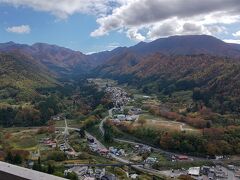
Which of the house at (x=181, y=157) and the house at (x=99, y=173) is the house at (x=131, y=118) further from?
the house at (x=99, y=173)

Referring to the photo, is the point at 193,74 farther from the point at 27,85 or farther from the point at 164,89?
the point at 27,85

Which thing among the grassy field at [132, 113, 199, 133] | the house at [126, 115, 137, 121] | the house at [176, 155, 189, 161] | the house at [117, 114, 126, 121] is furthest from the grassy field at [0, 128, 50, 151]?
the house at [176, 155, 189, 161]

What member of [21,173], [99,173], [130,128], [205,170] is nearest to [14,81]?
[130,128]

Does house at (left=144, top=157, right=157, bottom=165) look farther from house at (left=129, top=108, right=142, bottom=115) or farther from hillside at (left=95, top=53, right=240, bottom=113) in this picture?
house at (left=129, top=108, right=142, bottom=115)

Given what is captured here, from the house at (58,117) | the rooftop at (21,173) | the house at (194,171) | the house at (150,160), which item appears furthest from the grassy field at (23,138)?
the rooftop at (21,173)

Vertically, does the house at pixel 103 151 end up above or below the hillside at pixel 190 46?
below

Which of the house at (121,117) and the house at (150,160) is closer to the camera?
the house at (150,160)

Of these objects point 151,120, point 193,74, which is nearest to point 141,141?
point 151,120

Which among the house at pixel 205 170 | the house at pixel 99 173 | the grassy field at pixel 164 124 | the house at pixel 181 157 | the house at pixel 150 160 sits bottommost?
the house at pixel 205 170

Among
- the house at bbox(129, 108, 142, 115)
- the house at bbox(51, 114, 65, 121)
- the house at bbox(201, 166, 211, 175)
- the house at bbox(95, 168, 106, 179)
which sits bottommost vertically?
the house at bbox(201, 166, 211, 175)

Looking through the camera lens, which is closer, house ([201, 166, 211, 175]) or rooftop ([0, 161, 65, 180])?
rooftop ([0, 161, 65, 180])

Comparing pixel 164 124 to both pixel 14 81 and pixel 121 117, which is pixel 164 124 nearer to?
pixel 121 117
